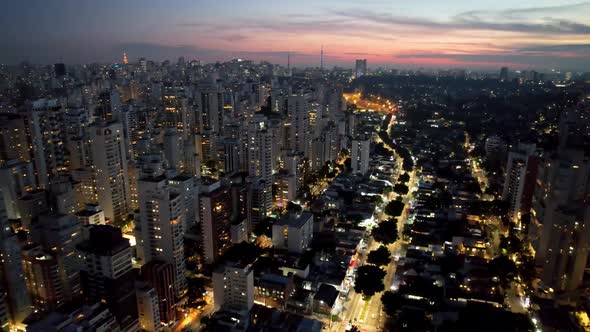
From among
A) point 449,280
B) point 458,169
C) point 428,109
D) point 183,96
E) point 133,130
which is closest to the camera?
point 449,280

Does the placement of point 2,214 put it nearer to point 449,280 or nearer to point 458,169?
point 449,280

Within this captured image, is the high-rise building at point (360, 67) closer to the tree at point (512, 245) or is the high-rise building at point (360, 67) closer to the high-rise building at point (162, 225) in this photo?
the tree at point (512, 245)

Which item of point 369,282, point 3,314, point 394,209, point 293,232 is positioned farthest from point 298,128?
point 3,314

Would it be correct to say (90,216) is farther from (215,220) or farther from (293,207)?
(293,207)

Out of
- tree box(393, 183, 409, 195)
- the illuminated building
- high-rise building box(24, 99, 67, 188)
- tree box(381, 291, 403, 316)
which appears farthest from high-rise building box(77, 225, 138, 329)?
tree box(393, 183, 409, 195)

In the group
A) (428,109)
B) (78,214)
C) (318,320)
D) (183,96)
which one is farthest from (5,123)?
(428,109)
